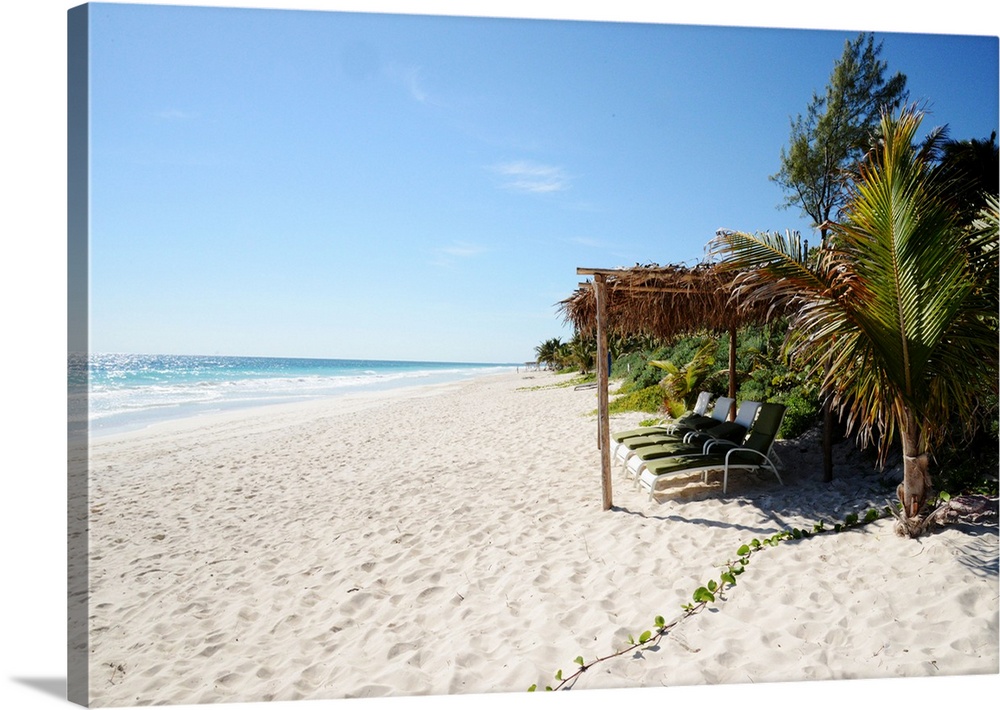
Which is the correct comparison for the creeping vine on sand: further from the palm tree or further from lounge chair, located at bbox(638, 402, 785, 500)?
lounge chair, located at bbox(638, 402, 785, 500)

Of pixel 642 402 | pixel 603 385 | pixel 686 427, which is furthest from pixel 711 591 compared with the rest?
pixel 642 402

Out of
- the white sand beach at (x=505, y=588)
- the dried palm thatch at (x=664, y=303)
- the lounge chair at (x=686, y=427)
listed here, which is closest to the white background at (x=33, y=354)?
the white sand beach at (x=505, y=588)

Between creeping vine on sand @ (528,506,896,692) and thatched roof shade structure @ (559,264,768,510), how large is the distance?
1463mm

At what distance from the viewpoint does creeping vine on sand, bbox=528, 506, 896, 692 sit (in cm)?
278

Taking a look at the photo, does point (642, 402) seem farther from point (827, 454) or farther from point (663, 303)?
point (827, 454)

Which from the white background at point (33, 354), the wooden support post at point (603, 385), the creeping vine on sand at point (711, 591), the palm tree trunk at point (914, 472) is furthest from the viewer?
the wooden support post at point (603, 385)

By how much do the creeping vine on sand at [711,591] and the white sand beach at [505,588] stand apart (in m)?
0.05

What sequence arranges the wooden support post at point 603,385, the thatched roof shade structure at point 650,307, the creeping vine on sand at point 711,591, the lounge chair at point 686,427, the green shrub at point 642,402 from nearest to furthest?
the creeping vine on sand at point 711,591, the wooden support post at point 603,385, the thatched roof shade structure at point 650,307, the lounge chair at point 686,427, the green shrub at point 642,402

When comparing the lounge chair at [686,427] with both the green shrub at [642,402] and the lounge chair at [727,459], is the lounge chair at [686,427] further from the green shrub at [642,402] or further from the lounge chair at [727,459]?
the green shrub at [642,402]

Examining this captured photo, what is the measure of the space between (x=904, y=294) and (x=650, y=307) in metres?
3.31

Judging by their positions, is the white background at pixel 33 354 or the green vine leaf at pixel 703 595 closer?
the white background at pixel 33 354

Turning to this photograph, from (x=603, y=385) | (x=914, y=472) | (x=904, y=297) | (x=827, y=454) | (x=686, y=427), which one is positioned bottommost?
(x=827, y=454)

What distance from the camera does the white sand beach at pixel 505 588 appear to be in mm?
2811

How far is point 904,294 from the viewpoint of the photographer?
130 inches
